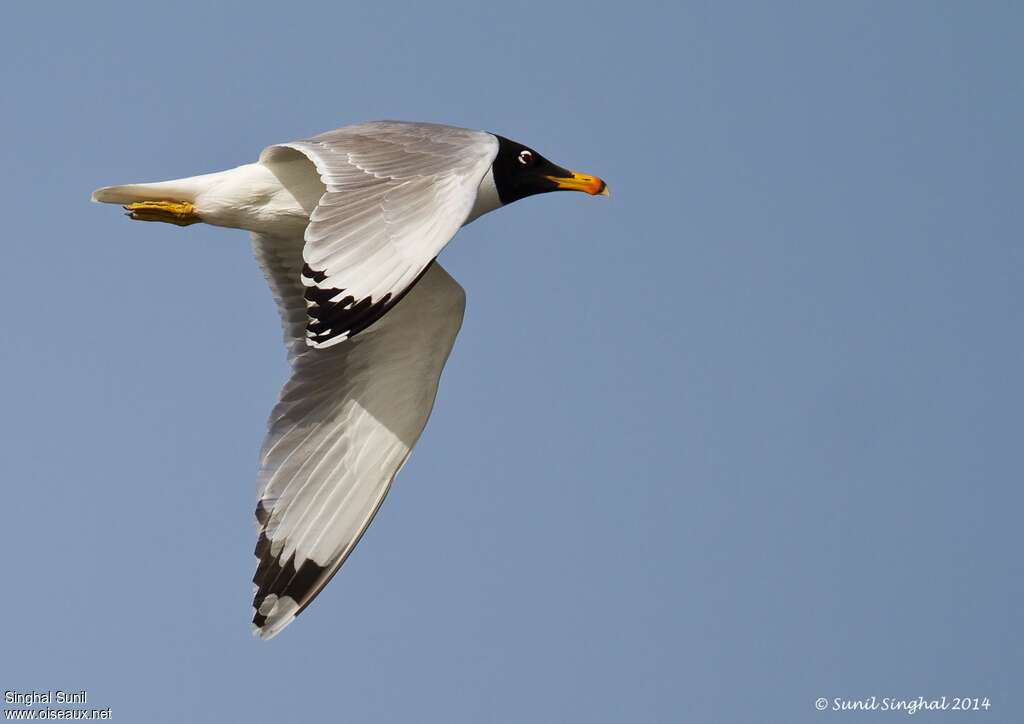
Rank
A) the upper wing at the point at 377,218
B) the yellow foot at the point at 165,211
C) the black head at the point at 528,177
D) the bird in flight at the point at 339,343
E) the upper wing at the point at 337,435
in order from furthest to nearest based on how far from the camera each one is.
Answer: the upper wing at the point at 337,435
the black head at the point at 528,177
the yellow foot at the point at 165,211
the bird in flight at the point at 339,343
the upper wing at the point at 377,218

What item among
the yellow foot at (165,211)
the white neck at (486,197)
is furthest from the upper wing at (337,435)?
the yellow foot at (165,211)

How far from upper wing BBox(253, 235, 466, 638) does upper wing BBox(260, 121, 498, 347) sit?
5.38 ft

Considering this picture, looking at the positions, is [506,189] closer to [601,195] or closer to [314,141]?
[601,195]

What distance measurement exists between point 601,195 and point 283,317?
91.7 inches

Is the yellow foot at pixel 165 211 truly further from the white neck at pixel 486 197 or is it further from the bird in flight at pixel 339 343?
the white neck at pixel 486 197

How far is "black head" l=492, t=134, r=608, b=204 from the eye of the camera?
892cm

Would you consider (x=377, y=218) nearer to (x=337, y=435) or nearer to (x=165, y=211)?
(x=165, y=211)

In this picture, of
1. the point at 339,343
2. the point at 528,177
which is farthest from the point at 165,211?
the point at 528,177

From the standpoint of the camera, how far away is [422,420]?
9.45 m

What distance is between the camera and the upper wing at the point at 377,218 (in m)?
6.76

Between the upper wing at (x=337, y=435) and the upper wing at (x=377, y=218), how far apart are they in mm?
1641

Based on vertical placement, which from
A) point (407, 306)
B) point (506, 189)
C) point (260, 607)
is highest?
point (506, 189)

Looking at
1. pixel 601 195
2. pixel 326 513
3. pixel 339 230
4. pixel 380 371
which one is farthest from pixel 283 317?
pixel 339 230

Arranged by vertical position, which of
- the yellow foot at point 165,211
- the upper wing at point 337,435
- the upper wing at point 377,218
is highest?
the yellow foot at point 165,211
